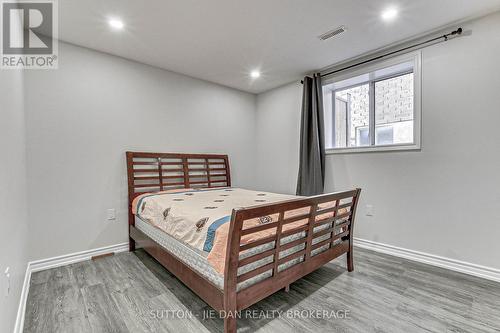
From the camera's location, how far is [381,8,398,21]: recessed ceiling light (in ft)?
7.18

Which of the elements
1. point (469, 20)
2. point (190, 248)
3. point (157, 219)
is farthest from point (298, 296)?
point (469, 20)

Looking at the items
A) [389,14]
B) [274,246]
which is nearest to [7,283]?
[274,246]

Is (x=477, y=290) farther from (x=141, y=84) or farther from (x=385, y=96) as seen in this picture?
(x=141, y=84)

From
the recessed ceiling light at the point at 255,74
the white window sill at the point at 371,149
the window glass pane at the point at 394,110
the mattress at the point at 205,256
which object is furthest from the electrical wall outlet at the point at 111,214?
the window glass pane at the point at 394,110

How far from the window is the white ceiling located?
0.35 meters

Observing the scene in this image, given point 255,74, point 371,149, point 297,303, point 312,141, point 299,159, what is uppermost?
point 255,74

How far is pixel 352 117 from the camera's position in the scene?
12.0 feet

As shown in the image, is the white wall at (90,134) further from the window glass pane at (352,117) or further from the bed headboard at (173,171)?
the window glass pane at (352,117)

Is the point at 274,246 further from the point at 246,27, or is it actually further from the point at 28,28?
the point at 28,28

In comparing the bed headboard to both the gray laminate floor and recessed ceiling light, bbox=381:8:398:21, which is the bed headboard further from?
recessed ceiling light, bbox=381:8:398:21

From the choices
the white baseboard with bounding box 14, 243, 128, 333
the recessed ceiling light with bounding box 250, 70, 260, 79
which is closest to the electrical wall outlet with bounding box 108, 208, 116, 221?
the white baseboard with bounding box 14, 243, 128, 333

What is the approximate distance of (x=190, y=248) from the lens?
6.08 ft

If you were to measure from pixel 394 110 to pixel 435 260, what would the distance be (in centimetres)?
184

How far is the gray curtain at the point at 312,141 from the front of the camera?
347cm
